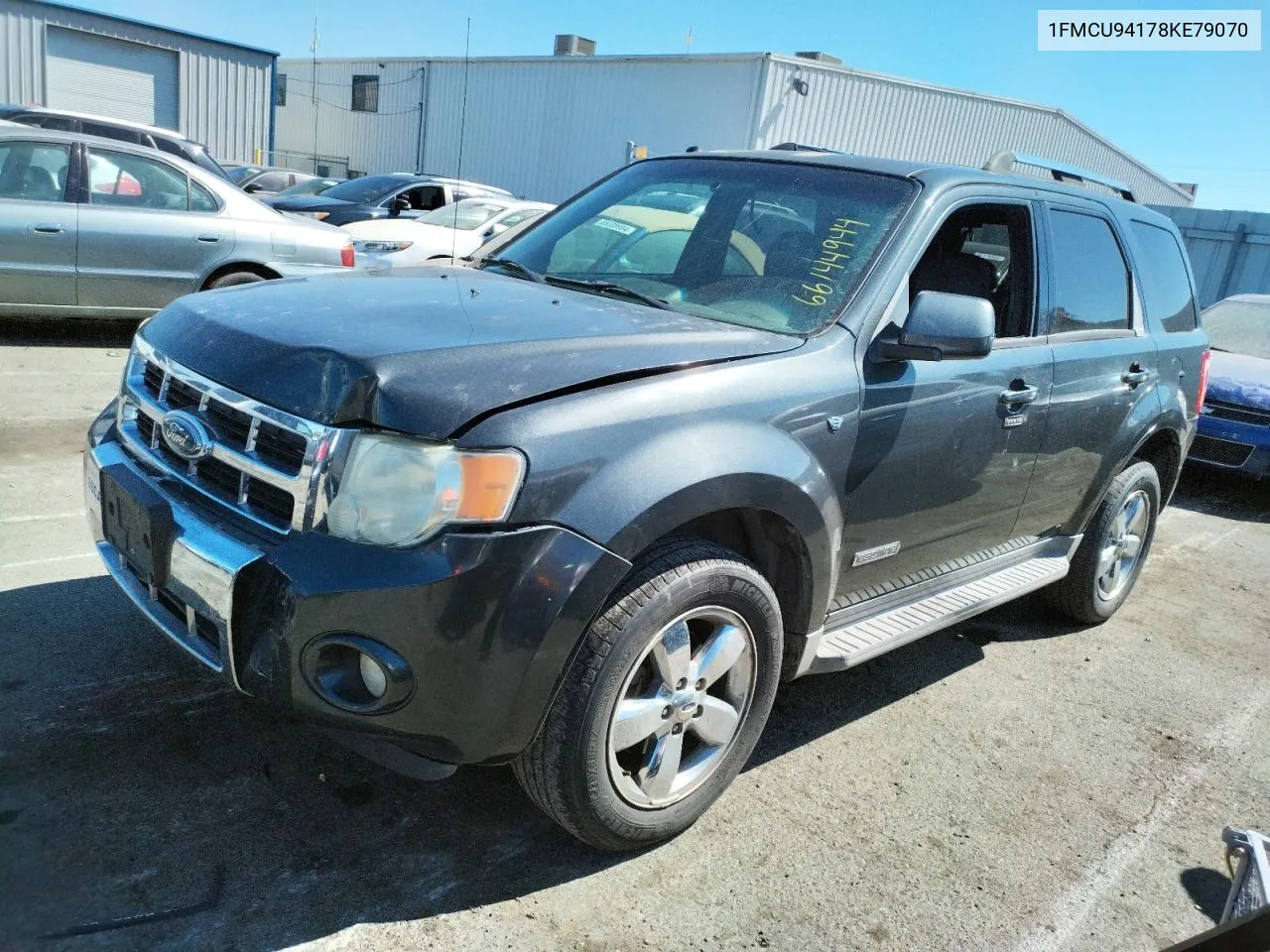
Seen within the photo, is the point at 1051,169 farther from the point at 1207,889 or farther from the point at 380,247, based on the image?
the point at 380,247

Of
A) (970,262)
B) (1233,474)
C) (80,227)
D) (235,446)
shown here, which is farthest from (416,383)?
(1233,474)

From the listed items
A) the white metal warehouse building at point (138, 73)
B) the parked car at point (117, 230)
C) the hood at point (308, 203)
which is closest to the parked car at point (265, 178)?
the white metal warehouse building at point (138, 73)

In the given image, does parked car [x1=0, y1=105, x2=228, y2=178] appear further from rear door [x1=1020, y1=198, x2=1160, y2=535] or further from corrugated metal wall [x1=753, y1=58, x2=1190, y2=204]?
corrugated metal wall [x1=753, y1=58, x2=1190, y2=204]

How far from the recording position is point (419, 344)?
2348 millimetres

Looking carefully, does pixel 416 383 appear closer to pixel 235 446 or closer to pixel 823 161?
pixel 235 446

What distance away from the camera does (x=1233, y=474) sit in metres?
7.96

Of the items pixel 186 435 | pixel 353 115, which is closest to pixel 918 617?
pixel 186 435

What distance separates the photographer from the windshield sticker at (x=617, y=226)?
12.1 feet

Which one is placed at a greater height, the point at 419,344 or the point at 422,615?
the point at 419,344

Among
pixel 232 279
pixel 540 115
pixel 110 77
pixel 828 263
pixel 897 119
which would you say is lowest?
pixel 232 279

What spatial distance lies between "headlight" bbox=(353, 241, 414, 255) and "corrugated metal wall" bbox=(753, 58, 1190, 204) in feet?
44.4

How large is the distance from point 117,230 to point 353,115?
87.6ft

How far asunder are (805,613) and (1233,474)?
21.6 ft

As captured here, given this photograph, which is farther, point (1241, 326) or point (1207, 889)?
point (1241, 326)
